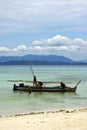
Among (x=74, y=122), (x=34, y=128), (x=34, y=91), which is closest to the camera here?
(x=34, y=128)

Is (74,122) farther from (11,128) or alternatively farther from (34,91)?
(34,91)

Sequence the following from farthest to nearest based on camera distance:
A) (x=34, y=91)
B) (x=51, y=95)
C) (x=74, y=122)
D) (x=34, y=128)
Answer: (x=34, y=91) < (x=51, y=95) < (x=74, y=122) < (x=34, y=128)

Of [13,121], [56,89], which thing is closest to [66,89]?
[56,89]

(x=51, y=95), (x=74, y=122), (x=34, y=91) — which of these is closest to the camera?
(x=74, y=122)

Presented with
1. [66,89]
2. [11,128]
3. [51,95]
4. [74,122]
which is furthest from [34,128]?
[66,89]

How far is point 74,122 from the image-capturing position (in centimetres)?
1672

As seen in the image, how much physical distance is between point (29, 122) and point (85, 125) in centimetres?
271

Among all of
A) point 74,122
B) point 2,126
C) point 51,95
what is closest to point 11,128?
point 2,126

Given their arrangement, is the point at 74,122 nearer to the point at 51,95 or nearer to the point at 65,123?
the point at 65,123

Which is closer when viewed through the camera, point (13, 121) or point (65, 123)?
point (65, 123)

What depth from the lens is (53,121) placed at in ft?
56.6

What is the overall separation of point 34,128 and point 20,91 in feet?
98.9

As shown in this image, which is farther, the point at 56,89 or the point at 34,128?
the point at 56,89

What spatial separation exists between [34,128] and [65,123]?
1626 mm
